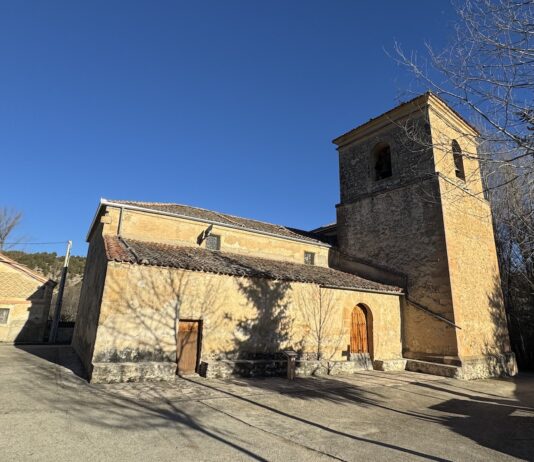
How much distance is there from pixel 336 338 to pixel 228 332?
4.54m

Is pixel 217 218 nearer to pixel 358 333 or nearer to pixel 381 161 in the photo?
pixel 358 333

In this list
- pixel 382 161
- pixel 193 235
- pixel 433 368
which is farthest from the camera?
pixel 382 161

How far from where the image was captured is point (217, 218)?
640 inches

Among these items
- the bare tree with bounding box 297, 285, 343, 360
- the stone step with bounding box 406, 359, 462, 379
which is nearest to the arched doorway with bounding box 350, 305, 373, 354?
the bare tree with bounding box 297, 285, 343, 360

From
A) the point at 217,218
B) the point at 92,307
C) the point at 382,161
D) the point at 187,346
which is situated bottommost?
the point at 187,346

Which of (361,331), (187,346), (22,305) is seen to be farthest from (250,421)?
(22,305)

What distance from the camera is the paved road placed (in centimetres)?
475

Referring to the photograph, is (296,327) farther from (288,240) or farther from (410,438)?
(410,438)

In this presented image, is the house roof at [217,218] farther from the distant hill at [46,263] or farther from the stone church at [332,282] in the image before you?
the distant hill at [46,263]

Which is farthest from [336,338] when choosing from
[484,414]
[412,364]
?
[484,414]

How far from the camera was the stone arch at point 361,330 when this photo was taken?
547 inches

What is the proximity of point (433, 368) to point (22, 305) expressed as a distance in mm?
23438

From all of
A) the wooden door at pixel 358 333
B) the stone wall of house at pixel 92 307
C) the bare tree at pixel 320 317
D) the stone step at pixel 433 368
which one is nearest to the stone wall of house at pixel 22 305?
the stone wall of house at pixel 92 307

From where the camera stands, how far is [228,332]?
434 inches
